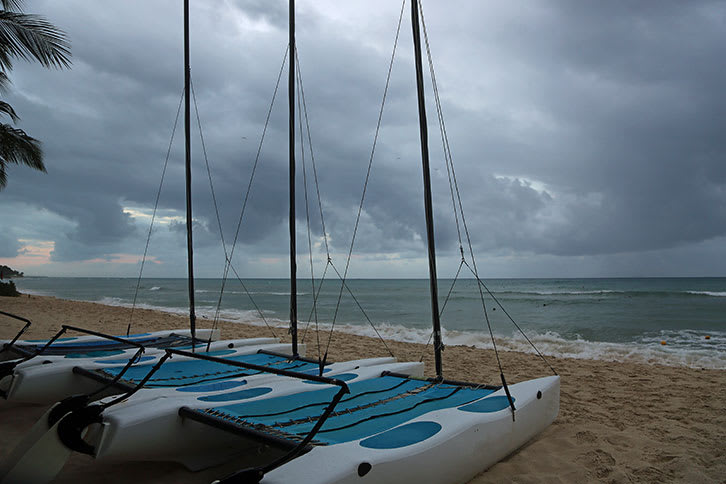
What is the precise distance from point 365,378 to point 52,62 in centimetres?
1053

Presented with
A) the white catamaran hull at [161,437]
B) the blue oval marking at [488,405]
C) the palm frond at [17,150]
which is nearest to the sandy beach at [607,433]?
the white catamaran hull at [161,437]

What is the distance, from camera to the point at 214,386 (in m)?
4.00

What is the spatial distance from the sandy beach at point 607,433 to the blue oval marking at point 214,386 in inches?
27.9

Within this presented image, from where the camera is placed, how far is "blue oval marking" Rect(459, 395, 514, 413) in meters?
3.35

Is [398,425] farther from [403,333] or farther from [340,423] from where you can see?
[403,333]

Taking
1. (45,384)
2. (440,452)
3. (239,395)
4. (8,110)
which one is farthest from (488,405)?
(8,110)

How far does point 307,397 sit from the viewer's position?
377cm

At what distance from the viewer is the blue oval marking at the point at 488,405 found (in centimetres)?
335

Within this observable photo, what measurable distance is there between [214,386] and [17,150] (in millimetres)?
12846

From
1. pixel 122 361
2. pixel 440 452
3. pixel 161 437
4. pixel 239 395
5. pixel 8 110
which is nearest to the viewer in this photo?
pixel 440 452

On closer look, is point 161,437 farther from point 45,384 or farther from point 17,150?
point 17,150

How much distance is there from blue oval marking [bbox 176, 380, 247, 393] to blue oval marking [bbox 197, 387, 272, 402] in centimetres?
24

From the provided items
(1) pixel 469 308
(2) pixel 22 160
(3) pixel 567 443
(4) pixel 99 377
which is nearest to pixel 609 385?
(3) pixel 567 443

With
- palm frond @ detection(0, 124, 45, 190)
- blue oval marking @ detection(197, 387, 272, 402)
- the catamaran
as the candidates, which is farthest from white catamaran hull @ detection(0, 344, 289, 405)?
palm frond @ detection(0, 124, 45, 190)
